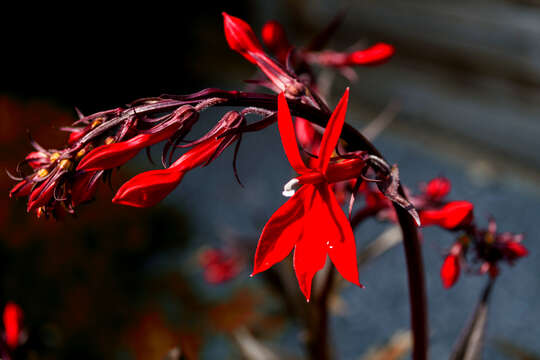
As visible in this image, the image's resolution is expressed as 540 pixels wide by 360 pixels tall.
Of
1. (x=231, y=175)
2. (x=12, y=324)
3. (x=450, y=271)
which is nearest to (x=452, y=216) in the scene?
(x=450, y=271)

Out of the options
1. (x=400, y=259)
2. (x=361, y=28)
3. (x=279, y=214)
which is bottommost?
(x=400, y=259)

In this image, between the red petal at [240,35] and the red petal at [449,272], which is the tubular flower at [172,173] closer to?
the red petal at [240,35]

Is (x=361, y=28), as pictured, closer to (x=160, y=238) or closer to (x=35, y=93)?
(x=160, y=238)

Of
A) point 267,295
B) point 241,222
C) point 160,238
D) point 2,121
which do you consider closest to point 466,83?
point 241,222

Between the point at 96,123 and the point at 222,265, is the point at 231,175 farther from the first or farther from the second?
the point at 96,123

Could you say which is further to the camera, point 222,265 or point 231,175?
point 231,175

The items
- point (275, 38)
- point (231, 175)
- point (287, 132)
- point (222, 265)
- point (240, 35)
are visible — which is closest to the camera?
point (287, 132)

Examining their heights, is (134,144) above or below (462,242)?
above
